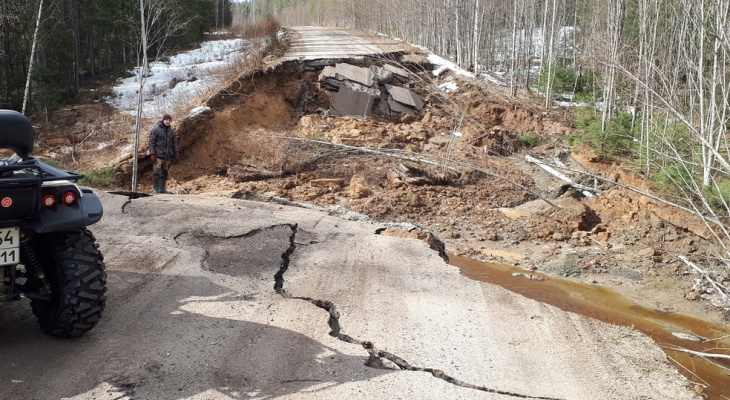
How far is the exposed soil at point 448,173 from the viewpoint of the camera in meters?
11.3

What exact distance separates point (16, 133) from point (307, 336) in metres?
2.85

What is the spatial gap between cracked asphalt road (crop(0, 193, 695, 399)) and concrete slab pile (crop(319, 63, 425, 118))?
36.0 feet

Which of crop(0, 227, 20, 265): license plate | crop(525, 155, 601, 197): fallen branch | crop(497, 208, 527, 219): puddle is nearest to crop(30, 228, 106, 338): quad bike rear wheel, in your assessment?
crop(0, 227, 20, 265): license plate

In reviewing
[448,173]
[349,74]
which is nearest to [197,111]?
[349,74]

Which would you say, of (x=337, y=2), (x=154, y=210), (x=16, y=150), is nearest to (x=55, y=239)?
(x=16, y=150)

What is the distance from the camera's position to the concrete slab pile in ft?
62.0

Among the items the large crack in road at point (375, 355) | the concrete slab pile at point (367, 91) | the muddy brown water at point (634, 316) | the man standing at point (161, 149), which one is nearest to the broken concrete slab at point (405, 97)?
the concrete slab pile at point (367, 91)

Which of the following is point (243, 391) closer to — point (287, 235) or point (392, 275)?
point (392, 275)

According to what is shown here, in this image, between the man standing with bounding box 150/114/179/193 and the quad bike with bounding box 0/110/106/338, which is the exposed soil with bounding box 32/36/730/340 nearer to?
the man standing with bounding box 150/114/179/193

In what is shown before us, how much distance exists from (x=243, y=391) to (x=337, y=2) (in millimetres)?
51952

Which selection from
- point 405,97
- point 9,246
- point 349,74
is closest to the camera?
point 9,246

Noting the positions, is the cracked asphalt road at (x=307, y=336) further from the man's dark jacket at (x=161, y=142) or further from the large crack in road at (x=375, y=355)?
the man's dark jacket at (x=161, y=142)

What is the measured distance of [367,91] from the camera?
63.1 ft

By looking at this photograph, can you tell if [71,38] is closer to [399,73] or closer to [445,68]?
[399,73]
